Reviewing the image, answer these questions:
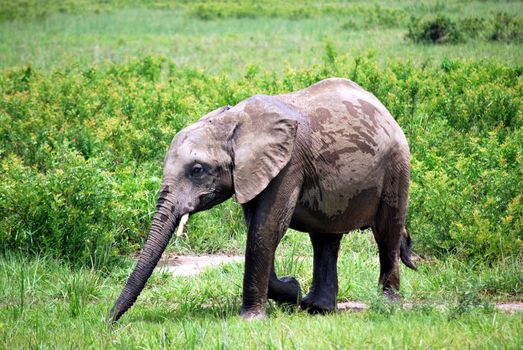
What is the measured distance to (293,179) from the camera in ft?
22.5

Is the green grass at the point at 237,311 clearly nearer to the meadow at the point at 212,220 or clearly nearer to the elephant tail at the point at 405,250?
the meadow at the point at 212,220

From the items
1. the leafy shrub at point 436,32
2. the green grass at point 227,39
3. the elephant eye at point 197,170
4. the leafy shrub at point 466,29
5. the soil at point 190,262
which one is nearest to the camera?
the elephant eye at point 197,170

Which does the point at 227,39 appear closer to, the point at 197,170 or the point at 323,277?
the point at 323,277

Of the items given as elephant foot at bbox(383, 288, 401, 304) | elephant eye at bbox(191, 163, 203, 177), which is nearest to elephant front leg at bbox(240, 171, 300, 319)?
elephant eye at bbox(191, 163, 203, 177)

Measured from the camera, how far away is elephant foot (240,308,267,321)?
6777mm

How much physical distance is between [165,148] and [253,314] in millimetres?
A: 4794

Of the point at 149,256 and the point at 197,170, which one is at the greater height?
the point at 197,170

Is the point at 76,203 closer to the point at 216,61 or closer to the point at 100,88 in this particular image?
the point at 100,88

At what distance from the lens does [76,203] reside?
28.9 ft

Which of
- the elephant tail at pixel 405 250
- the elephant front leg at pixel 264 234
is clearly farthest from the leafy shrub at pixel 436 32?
the elephant front leg at pixel 264 234

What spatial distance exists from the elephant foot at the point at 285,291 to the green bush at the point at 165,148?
6.23 feet

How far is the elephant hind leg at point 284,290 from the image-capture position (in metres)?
7.18

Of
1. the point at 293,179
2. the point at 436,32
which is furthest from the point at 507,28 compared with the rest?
the point at 293,179

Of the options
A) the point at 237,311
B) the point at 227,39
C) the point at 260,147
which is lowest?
the point at 227,39
